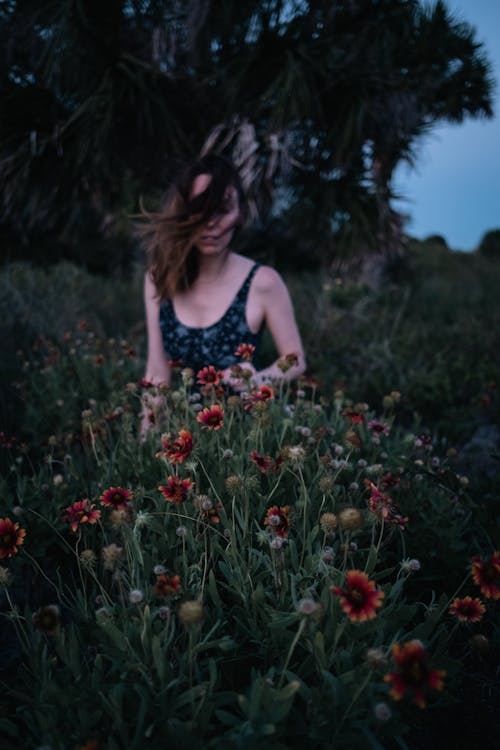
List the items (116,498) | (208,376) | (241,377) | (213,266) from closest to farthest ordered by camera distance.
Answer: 1. (116,498)
2. (208,376)
3. (241,377)
4. (213,266)

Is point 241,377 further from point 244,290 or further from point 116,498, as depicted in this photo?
point 244,290

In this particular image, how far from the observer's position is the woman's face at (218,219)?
2648mm

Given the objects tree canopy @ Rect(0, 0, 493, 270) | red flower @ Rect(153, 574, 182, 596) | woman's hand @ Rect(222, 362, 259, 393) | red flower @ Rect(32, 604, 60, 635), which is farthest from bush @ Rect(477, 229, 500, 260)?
red flower @ Rect(32, 604, 60, 635)

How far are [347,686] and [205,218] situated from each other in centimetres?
218

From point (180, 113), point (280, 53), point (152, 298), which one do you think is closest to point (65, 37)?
point (180, 113)

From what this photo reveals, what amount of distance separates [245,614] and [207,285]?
2.01 metres

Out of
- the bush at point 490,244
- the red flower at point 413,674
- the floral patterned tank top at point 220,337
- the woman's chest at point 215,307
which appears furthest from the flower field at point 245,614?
the bush at point 490,244

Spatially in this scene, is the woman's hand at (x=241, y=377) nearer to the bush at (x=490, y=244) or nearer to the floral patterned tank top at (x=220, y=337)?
the floral patterned tank top at (x=220, y=337)

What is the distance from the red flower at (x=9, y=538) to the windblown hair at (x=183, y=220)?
186 cm

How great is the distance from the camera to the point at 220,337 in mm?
2805

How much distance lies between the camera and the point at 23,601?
5.27ft

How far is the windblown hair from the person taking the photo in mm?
2615

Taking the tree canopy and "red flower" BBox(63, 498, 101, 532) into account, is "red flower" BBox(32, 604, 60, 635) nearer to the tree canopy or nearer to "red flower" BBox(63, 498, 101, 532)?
"red flower" BBox(63, 498, 101, 532)

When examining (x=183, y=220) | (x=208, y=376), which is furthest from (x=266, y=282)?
(x=208, y=376)
